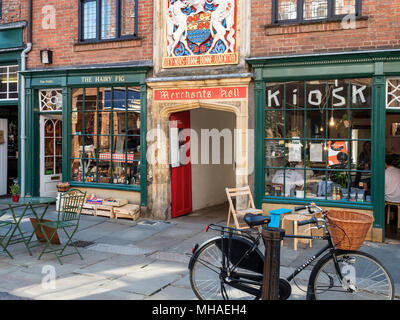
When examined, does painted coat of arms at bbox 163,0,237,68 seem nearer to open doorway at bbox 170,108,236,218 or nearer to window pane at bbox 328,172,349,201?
open doorway at bbox 170,108,236,218

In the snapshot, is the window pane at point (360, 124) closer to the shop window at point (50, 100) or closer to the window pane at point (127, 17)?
the window pane at point (127, 17)

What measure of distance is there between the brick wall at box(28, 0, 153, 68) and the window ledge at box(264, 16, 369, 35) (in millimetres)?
2950

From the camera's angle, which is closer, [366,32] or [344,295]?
[344,295]

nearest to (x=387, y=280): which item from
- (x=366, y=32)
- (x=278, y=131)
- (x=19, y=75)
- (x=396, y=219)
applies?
(x=278, y=131)

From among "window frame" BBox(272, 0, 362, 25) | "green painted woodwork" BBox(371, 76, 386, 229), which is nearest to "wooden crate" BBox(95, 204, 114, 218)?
"window frame" BBox(272, 0, 362, 25)

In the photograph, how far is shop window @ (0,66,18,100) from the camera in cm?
1140

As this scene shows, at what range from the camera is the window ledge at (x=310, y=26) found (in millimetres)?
7769

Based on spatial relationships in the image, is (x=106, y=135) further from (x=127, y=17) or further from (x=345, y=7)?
(x=345, y=7)

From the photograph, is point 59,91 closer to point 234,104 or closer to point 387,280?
point 234,104

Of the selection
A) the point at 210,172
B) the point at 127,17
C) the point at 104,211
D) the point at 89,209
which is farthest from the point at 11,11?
the point at 210,172

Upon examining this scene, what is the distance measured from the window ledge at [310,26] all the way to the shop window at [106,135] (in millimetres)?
3488

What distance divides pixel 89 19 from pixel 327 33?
595 cm
